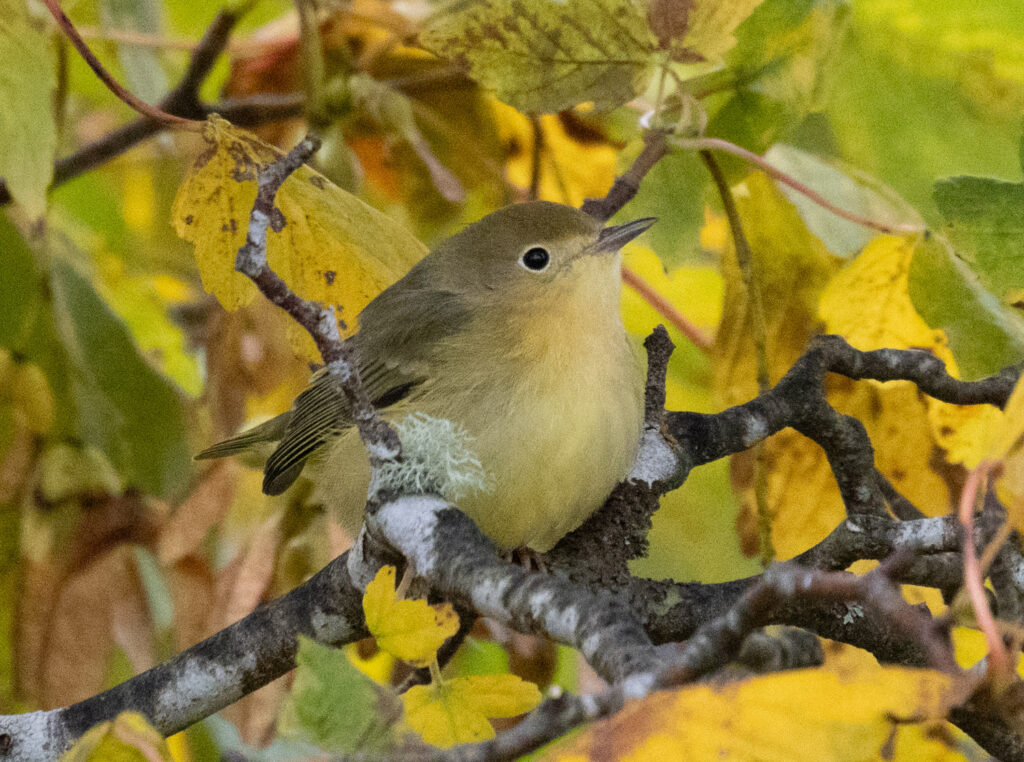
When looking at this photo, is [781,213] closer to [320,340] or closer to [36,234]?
[320,340]

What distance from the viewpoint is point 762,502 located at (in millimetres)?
1922

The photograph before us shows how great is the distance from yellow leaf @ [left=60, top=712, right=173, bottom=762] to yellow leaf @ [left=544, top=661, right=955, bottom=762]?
1.42 ft

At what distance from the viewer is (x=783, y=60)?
1.96 meters

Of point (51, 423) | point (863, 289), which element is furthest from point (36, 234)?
point (863, 289)

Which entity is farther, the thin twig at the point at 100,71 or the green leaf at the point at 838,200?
the green leaf at the point at 838,200

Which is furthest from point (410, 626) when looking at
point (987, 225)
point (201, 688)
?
point (987, 225)

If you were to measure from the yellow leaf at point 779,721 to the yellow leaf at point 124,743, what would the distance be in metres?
0.43

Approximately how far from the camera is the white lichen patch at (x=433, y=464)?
154 cm

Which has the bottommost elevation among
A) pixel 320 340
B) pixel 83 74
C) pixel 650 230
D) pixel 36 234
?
→ pixel 320 340

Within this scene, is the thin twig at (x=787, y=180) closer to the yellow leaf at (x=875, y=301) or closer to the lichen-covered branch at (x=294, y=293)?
the yellow leaf at (x=875, y=301)

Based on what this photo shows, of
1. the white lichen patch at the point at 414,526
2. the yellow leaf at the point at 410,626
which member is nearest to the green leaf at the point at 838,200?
the white lichen patch at the point at 414,526

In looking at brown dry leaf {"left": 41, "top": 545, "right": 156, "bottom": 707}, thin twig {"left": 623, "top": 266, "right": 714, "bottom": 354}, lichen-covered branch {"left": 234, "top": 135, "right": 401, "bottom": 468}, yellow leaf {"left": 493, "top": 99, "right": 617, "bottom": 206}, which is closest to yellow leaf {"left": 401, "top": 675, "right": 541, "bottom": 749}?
lichen-covered branch {"left": 234, "top": 135, "right": 401, "bottom": 468}

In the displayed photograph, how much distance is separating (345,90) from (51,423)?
974 millimetres

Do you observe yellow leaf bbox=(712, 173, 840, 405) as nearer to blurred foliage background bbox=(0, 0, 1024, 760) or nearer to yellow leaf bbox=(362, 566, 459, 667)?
blurred foliage background bbox=(0, 0, 1024, 760)
